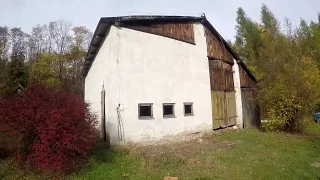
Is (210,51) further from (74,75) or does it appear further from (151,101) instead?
(74,75)

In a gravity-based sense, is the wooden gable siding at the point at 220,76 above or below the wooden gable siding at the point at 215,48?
below

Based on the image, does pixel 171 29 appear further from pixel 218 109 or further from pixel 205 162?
pixel 205 162

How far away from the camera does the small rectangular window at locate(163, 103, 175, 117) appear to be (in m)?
11.7

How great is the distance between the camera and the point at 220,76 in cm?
1583

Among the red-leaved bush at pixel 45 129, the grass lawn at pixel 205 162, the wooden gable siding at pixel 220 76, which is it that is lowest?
the grass lawn at pixel 205 162

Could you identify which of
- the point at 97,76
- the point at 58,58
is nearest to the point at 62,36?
the point at 58,58

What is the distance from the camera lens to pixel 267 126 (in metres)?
15.9

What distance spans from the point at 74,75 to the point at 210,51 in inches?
1187

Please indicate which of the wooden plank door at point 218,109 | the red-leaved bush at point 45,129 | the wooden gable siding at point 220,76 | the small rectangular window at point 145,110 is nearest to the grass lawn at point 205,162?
the red-leaved bush at point 45,129

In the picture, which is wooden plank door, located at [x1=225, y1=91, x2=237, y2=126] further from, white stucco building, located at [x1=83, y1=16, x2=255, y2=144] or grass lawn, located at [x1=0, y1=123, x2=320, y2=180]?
grass lawn, located at [x1=0, y1=123, x2=320, y2=180]

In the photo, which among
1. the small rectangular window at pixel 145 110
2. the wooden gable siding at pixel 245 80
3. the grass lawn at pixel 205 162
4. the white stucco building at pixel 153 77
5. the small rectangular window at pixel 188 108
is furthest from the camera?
the wooden gable siding at pixel 245 80

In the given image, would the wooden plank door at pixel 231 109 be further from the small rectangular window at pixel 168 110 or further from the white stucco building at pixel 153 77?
the small rectangular window at pixel 168 110

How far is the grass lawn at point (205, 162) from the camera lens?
295 inches

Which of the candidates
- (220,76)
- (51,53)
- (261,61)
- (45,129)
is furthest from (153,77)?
(51,53)
